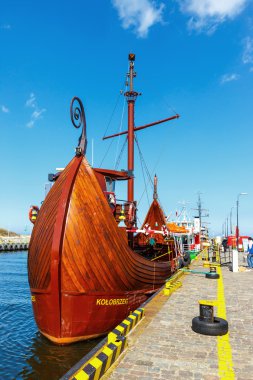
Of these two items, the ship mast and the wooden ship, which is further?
the ship mast

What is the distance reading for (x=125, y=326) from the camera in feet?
22.9

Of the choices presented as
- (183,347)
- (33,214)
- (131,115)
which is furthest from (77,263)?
(131,115)

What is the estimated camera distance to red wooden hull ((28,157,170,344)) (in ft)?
30.5

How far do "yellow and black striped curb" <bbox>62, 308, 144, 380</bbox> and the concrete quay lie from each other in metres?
0.13

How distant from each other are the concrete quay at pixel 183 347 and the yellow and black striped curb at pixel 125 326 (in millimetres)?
157

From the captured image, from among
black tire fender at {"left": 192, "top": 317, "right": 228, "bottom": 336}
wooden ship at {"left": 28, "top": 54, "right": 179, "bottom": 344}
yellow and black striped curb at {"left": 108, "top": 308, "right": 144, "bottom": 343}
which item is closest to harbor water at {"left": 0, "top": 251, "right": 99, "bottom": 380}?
wooden ship at {"left": 28, "top": 54, "right": 179, "bottom": 344}

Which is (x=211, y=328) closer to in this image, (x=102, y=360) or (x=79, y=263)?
(x=102, y=360)

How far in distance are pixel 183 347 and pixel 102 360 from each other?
206cm

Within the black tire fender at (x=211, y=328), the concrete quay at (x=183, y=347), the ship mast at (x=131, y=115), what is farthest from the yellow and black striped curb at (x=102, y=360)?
the ship mast at (x=131, y=115)

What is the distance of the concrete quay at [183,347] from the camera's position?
16.9 ft

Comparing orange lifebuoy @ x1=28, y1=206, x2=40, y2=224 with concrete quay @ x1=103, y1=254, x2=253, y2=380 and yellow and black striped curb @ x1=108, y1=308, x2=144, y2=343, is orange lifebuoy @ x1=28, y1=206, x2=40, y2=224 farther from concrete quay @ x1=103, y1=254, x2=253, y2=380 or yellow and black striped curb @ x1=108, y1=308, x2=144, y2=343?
yellow and black striped curb @ x1=108, y1=308, x2=144, y2=343

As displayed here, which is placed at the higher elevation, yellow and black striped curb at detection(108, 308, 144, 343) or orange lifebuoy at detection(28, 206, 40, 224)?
orange lifebuoy at detection(28, 206, 40, 224)

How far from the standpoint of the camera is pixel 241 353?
6012 mm

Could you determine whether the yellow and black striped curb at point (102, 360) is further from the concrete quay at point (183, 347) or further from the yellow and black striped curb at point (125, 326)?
the concrete quay at point (183, 347)
